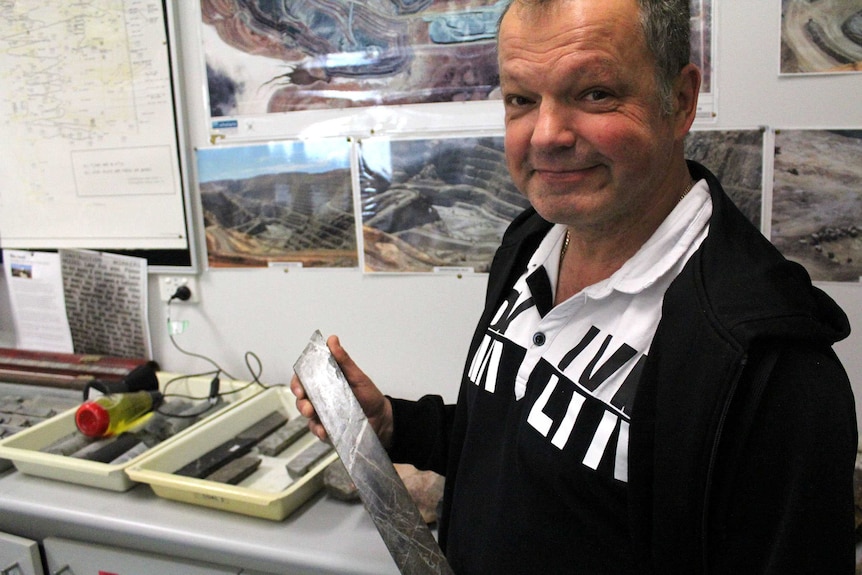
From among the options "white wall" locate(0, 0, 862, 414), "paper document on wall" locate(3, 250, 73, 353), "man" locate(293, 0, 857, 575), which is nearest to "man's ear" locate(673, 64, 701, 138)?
"man" locate(293, 0, 857, 575)

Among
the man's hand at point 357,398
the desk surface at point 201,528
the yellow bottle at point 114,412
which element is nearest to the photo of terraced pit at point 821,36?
the man's hand at point 357,398

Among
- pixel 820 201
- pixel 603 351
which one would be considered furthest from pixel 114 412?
pixel 820 201

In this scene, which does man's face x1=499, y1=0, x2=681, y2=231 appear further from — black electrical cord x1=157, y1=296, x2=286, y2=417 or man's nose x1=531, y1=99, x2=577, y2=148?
black electrical cord x1=157, y1=296, x2=286, y2=417

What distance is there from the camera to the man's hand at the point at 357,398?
974 mm

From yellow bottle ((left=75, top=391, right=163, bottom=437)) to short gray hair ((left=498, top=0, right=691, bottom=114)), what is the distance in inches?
52.7

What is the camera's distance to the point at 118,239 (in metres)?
1.78

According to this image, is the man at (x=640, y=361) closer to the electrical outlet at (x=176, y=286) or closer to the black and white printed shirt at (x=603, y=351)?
the black and white printed shirt at (x=603, y=351)

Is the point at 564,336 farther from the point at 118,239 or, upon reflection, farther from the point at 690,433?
the point at 118,239

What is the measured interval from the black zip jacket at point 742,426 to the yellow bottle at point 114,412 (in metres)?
1.28

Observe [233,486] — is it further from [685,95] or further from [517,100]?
[685,95]

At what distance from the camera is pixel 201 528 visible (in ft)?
3.81

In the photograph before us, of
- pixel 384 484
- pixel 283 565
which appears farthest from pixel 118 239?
pixel 384 484

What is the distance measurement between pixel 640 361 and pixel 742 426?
14 cm

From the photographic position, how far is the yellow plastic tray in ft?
3.82
